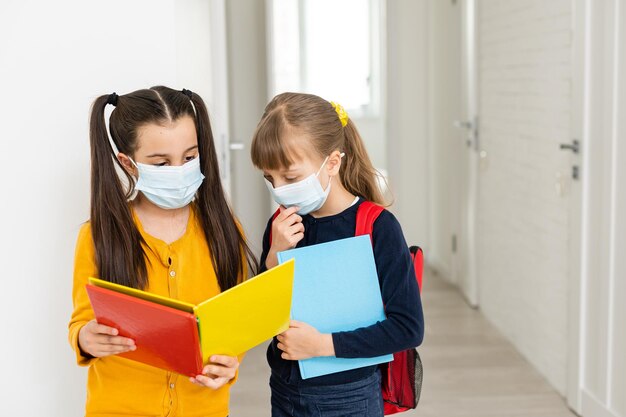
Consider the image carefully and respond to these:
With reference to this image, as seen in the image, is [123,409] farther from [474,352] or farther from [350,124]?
[474,352]

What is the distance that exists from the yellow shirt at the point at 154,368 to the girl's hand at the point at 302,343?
19 centimetres

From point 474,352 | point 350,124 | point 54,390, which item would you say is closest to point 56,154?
point 54,390

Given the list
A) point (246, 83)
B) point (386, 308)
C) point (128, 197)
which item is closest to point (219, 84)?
point (246, 83)

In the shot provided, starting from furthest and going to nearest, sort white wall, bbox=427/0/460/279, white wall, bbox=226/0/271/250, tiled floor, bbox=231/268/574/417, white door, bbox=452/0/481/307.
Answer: white wall, bbox=427/0/460/279
white door, bbox=452/0/481/307
white wall, bbox=226/0/271/250
tiled floor, bbox=231/268/574/417

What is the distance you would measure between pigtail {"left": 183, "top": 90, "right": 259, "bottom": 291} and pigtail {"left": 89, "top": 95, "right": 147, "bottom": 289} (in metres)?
0.14

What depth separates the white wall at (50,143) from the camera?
184cm

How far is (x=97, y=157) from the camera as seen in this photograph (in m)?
1.61

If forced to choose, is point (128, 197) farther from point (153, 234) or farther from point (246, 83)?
point (246, 83)

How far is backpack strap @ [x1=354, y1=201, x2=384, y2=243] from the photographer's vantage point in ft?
5.24

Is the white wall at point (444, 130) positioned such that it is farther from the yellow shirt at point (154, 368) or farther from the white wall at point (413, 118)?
the yellow shirt at point (154, 368)

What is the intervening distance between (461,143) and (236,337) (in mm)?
4052

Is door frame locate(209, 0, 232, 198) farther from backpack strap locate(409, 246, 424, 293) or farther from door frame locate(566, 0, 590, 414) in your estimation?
backpack strap locate(409, 246, 424, 293)

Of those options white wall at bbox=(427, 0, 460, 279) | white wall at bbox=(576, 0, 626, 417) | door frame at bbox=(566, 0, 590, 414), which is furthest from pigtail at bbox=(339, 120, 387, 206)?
white wall at bbox=(427, 0, 460, 279)

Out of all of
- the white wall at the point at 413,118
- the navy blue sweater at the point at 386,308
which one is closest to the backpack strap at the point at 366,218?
the navy blue sweater at the point at 386,308
